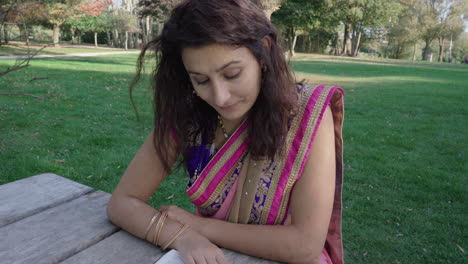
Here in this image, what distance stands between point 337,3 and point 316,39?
15.7 m

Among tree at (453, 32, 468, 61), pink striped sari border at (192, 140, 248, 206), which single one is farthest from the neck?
tree at (453, 32, 468, 61)

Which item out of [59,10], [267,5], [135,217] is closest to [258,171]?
[135,217]

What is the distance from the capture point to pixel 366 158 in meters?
5.01

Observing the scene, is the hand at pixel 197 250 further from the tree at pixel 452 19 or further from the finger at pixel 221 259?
the tree at pixel 452 19

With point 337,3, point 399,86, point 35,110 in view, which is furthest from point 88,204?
point 337,3

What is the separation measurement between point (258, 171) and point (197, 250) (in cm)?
39

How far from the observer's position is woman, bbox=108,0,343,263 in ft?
4.07

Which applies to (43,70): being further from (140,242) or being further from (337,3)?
(337,3)

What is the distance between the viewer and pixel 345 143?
566 centimetres

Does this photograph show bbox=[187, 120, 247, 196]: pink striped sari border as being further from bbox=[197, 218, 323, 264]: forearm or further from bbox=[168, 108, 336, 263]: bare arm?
bbox=[197, 218, 323, 264]: forearm

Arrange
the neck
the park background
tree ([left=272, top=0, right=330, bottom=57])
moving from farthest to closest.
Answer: tree ([left=272, top=0, right=330, bottom=57]) → the park background → the neck

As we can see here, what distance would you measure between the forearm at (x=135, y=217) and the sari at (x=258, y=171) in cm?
21

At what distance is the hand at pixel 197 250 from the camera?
1.16 m

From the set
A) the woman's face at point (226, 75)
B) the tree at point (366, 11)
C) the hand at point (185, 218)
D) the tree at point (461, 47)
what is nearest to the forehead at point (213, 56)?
the woman's face at point (226, 75)
